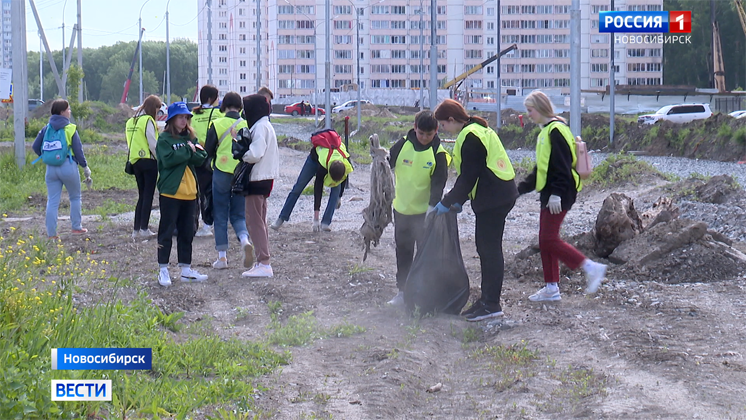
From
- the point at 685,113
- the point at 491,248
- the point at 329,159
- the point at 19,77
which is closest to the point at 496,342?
the point at 491,248

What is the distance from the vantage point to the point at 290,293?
7559 mm

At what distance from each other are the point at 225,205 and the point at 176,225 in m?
0.66

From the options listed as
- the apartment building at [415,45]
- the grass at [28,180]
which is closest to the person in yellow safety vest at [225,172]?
the grass at [28,180]

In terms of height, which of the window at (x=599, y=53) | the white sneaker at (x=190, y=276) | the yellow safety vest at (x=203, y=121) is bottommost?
the white sneaker at (x=190, y=276)

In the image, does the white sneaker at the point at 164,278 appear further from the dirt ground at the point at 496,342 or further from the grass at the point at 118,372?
the grass at the point at 118,372

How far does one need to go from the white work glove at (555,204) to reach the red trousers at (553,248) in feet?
0.31

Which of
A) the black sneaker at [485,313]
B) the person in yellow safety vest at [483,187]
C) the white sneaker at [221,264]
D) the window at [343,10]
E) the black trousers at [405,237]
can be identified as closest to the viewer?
the person in yellow safety vest at [483,187]

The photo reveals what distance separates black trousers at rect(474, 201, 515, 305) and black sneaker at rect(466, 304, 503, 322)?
37 millimetres

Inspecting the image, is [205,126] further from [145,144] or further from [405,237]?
[405,237]

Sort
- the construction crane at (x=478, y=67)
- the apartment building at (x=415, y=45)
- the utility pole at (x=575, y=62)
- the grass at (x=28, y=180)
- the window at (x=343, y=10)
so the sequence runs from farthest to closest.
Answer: the window at (x=343, y=10) < the apartment building at (x=415, y=45) < the construction crane at (x=478, y=67) < the grass at (x=28, y=180) < the utility pole at (x=575, y=62)

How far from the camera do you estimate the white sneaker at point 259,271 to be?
816 centimetres

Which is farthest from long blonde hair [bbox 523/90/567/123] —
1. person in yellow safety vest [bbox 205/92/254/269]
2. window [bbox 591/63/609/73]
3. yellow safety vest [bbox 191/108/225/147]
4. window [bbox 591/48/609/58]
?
window [bbox 591/48/609/58]

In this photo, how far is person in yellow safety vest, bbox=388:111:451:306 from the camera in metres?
6.58

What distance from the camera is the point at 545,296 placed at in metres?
7.05
